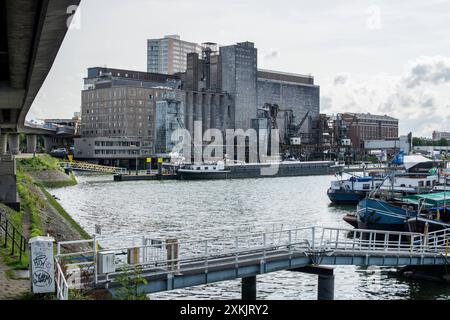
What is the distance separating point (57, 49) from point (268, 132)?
179060 millimetres

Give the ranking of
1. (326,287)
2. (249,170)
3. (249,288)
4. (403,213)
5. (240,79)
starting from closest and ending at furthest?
1. (326,287)
2. (249,288)
3. (403,213)
4. (249,170)
5. (240,79)

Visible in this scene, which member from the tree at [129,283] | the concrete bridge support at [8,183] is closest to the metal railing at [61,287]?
the tree at [129,283]

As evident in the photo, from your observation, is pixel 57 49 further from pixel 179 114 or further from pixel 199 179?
pixel 179 114

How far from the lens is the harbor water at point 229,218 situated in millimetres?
27828

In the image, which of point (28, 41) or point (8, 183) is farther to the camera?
point (8, 183)

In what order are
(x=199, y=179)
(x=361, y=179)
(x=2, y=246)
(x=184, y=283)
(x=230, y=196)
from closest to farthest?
(x=184, y=283)
(x=2, y=246)
(x=361, y=179)
(x=230, y=196)
(x=199, y=179)

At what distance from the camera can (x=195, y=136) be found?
6860 inches

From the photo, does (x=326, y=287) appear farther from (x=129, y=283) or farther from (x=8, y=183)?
(x=8, y=183)

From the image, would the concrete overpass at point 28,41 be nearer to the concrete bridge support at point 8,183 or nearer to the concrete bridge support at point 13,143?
the concrete bridge support at point 8,183

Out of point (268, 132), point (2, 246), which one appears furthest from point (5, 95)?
point (268, 132)

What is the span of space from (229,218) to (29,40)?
134 ft

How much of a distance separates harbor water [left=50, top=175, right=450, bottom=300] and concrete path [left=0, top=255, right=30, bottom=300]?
5.36m

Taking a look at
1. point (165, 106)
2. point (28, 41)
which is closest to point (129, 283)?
point (28, 41)

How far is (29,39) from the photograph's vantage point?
1485cm
